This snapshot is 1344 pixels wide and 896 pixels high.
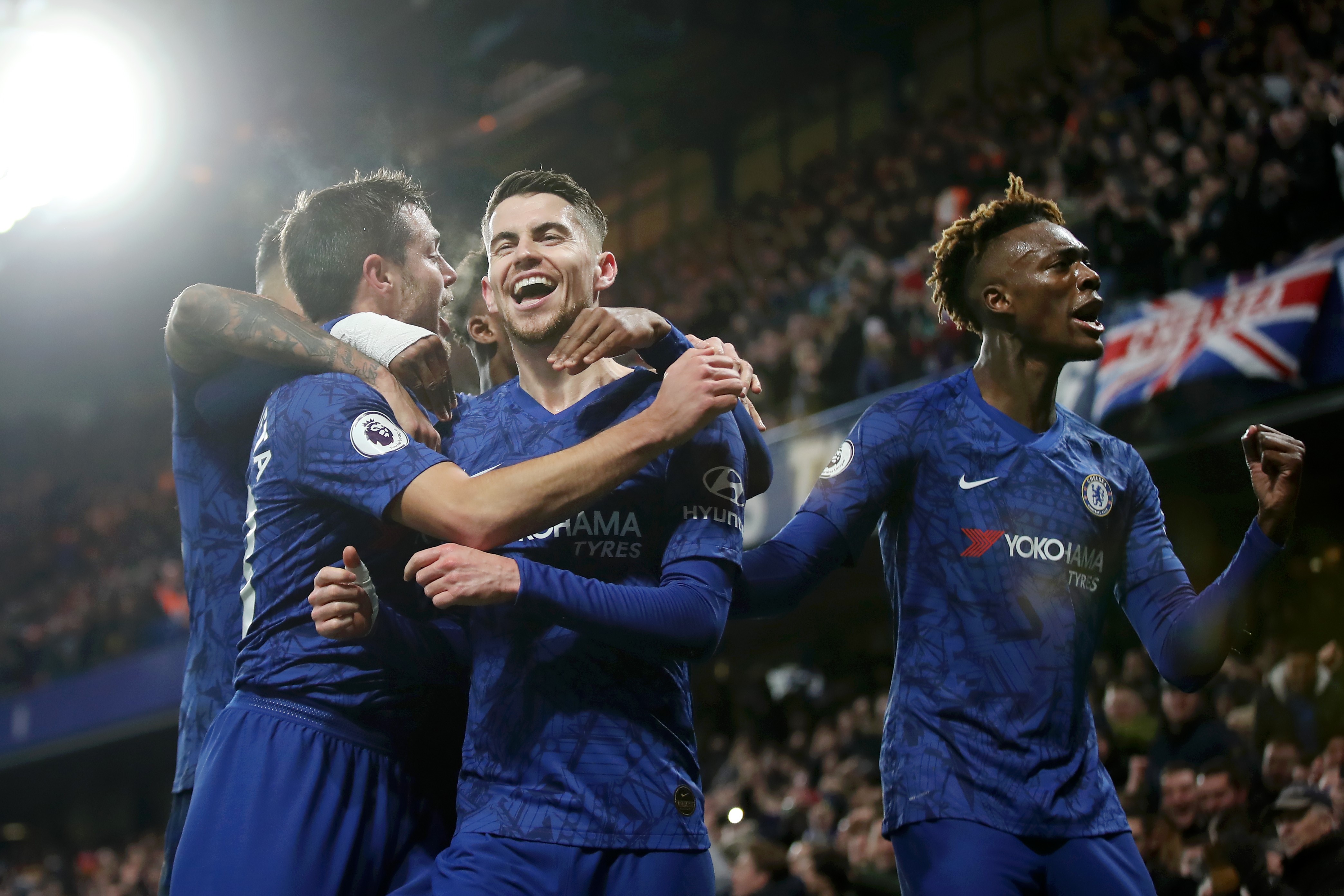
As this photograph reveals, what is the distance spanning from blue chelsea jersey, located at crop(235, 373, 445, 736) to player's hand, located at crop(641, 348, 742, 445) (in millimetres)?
497

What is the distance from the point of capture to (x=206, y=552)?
3145mm

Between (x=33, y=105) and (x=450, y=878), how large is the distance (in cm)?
1205

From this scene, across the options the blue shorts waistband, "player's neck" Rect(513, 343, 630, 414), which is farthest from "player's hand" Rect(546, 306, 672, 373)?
the blue shorts waistband

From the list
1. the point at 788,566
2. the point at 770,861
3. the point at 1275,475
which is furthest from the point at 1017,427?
the point at 770,861

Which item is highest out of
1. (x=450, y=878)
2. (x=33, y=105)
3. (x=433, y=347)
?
(x=33, y=105)

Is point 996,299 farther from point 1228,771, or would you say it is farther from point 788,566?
point 1228,771

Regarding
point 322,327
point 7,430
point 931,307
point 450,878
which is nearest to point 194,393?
point 322,327

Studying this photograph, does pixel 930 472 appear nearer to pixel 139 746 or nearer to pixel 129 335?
pixel 139 746

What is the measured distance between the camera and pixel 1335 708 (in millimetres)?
6742

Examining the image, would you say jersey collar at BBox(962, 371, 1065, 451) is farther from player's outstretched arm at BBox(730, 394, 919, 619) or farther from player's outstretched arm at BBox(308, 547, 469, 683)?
player's outstretched arm at BBox(308, 547, 469, 683)

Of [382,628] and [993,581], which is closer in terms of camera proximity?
[382,628]

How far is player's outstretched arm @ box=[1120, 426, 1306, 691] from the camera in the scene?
2949 mm

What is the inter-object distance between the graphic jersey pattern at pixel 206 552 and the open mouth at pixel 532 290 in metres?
0.77

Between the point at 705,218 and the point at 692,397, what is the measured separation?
764 inches
